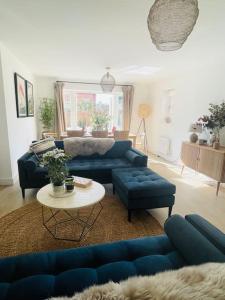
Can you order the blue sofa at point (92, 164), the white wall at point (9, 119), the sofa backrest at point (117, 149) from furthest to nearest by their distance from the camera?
the sofa backrest at point (117, 149), the white wall at point (9, 119), the blue sofa at point (92, 164)

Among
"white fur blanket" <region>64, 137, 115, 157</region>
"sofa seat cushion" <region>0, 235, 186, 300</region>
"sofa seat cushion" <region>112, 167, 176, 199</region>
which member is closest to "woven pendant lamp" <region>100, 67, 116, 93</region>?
"white fur blanket" <region>64, 137, 115, 157</region>

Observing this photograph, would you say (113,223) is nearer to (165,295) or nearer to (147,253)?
(147,253)

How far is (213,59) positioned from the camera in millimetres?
3641

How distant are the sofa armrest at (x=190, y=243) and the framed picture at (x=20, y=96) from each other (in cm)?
365

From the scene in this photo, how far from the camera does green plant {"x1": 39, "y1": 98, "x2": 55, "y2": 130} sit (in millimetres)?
5598

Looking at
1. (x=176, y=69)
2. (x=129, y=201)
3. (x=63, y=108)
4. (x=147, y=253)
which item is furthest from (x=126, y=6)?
(x=63, y=108)

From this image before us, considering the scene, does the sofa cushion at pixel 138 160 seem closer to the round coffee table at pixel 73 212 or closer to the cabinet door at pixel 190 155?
the round coffee table at pixel 73 212

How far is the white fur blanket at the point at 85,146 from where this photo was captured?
350cm

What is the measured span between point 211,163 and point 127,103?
3910 millimetres

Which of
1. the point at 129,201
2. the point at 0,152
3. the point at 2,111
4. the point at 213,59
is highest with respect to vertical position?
the point at 213,59

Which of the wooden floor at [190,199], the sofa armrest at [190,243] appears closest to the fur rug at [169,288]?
the sofa armrest at [190,243]

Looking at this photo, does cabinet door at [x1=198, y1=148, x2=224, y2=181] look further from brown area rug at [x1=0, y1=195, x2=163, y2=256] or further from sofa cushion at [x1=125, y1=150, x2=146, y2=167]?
brown area rug at [x1=0, y1=195, x2=163, y2=256]

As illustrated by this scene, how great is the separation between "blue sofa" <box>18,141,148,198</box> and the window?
8.76 ft

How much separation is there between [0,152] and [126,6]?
2902mm
